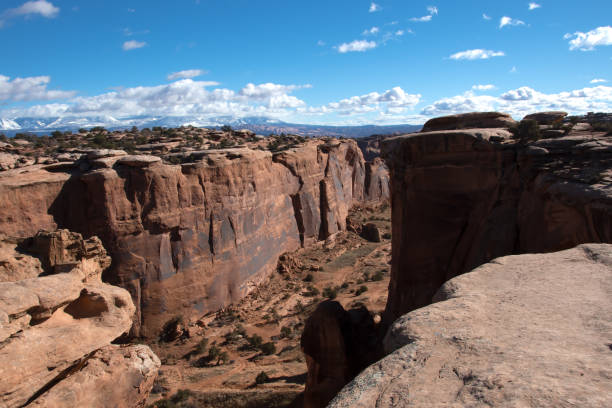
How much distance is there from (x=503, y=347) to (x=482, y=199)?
30.5ft

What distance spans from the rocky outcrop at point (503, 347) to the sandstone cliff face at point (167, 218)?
46.3ft

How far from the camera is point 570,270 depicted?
6.11 m

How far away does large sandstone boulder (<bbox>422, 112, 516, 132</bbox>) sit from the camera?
1563 cm

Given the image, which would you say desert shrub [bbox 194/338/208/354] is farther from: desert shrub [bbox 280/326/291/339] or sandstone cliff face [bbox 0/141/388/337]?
desert shrub [bbox 280/326/291/339]

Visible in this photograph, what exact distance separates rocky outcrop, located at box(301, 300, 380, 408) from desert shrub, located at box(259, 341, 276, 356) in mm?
5408

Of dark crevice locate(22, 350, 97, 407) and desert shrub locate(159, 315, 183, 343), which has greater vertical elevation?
dark crevice locate(22, 350, 97, 407)

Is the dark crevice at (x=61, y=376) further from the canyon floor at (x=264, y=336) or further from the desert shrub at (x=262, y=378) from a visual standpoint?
the desert shrub at (x=262, y=378)

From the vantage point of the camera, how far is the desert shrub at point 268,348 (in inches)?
655

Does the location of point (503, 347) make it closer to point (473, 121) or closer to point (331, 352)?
point (331, 352)

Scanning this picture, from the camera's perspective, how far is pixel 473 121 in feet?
53.2

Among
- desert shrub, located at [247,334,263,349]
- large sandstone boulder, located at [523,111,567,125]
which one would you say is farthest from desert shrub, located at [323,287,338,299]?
large sandstone boulder, located at [523,111,567,125]

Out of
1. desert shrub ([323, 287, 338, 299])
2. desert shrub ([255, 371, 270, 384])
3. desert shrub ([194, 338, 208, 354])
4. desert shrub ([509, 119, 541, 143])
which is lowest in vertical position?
desert shrub ([194, 338, 208, 354])

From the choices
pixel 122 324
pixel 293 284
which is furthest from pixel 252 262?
pixel 122 324

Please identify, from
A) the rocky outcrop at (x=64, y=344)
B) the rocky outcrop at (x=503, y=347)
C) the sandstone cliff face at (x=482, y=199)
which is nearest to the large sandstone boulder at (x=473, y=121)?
the sandstone cliff face at (x=482, y=199)
